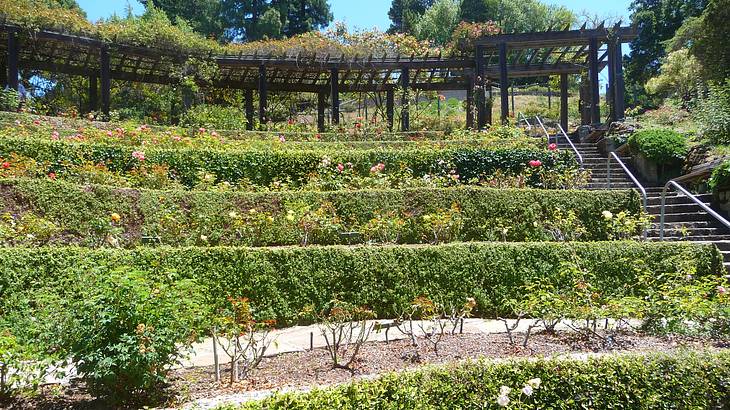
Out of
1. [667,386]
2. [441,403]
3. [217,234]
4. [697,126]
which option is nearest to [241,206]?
[217,234]

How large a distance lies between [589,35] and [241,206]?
13.2 meters

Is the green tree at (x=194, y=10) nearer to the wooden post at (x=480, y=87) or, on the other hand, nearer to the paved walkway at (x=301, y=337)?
the wooden post at (x=480, y=87)

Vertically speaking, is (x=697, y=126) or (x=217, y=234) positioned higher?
(x=697, y=126)

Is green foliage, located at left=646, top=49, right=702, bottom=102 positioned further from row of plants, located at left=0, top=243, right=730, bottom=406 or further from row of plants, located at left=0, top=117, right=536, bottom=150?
row of plants, located at left=0, top=243, right=730, bottom=406

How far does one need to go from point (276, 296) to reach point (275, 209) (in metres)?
2.40

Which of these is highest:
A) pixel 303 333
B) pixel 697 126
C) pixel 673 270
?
pixel 697 126

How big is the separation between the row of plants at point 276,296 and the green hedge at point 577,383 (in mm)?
233

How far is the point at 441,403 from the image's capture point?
4.26 m

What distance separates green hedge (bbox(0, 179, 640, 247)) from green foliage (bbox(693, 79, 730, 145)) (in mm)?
3524

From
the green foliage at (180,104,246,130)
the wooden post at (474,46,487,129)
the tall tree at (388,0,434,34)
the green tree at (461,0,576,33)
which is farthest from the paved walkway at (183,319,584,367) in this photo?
the tall tree at (388,0,434,34)

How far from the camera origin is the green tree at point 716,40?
18.1 metres

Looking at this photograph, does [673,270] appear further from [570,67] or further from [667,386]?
[570,67]

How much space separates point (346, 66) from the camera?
1919cm

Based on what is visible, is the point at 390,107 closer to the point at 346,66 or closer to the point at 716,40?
the point at 346,66
